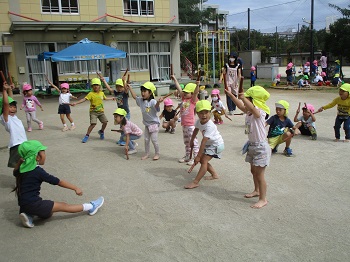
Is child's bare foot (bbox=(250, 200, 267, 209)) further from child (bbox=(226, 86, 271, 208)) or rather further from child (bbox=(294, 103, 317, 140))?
child (bbox=(294, 103, 317, 140))

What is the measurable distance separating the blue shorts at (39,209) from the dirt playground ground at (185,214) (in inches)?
6.9

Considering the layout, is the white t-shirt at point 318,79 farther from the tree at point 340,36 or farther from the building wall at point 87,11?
the building wall at point 87,11

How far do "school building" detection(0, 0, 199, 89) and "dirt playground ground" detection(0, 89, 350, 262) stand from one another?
14.3 meters

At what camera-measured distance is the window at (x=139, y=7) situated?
2280cm

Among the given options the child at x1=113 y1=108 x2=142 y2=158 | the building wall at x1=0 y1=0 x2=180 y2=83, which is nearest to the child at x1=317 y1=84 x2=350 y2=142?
the child at x1=113 y1=108 x2=142 y2=158

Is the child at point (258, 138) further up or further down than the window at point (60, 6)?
further down

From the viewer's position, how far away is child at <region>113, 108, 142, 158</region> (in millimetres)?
6623

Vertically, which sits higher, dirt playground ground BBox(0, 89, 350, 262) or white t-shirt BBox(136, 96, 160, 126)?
white t-shirt BBox(136, 96, 160, 126)

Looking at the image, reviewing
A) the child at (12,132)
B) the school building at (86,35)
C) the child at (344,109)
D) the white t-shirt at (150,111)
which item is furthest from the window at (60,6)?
the child at (344,109)

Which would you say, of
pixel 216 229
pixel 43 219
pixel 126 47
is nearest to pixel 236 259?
pixel 216 229

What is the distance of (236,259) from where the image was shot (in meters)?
3.16

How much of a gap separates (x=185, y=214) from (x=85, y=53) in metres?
13.3

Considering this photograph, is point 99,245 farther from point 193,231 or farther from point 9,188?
point 9,188

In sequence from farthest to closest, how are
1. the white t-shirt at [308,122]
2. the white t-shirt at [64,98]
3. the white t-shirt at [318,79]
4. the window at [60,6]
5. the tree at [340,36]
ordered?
the window at [60,6] < the tree at [340,36] < the white t-shirt at [318,79] < the white t-shirt at [64,98] < the white t-shirt at [308,122]
